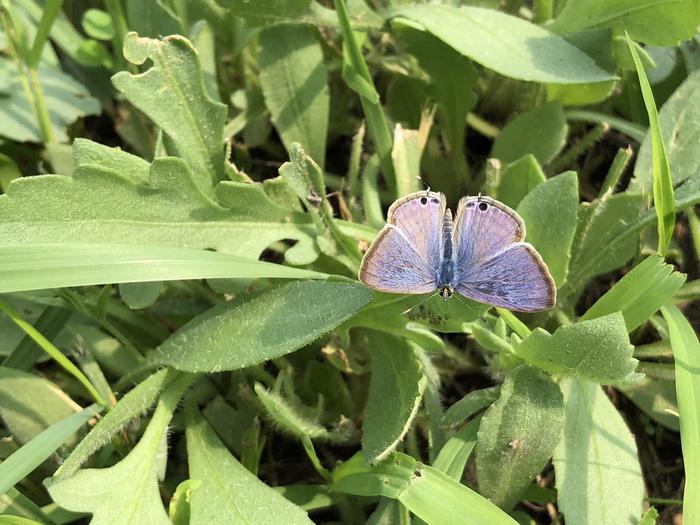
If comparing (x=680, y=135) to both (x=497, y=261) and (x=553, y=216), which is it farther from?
(x=497, y=261)

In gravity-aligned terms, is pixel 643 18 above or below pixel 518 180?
above

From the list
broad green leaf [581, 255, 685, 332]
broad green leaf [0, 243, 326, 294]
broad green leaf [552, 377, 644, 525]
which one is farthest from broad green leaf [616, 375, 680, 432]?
broad green leaf [0, 243, 326, 294]

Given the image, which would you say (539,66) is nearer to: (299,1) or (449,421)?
(299,1)

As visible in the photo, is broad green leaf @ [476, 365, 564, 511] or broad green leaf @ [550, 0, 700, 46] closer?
broad green leaf @ [476, 365, 564, 511]

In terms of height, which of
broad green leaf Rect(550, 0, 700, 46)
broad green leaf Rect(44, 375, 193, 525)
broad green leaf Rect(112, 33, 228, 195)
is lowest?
broad green leaf Rect(44, 375, 193, 525)

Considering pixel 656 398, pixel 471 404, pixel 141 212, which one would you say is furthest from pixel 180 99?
pixel 656 398

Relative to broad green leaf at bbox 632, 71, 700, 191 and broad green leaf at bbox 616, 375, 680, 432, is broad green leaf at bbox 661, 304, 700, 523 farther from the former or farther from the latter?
broad green leaf at bbox 632, 71, 700, 191
